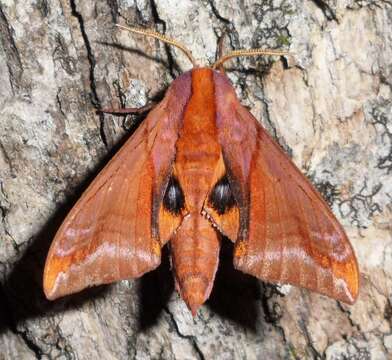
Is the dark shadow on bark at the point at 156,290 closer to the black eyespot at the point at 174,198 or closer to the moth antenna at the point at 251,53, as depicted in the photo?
the black eyespot at the point at 174,198

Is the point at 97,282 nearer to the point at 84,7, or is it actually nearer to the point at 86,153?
the point at 86,153

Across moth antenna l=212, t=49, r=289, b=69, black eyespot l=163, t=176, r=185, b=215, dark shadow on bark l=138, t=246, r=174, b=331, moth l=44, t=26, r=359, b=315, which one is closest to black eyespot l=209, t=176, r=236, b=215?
moth l=44, t=26, r=359, b=315

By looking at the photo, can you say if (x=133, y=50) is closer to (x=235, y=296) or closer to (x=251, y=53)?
(x=251, y=53)

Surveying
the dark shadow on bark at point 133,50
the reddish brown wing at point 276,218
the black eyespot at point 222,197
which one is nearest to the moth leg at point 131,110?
the dark shadow on bark at point 133,50

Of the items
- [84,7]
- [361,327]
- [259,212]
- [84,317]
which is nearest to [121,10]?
[84,7]

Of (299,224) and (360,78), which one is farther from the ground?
(360,78)

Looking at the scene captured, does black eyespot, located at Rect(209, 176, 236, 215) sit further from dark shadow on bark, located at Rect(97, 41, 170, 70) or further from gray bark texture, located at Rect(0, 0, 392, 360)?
dark shadow on bark, located at Rect(97, 41, 170, 70)

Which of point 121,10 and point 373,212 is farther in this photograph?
point 373,212

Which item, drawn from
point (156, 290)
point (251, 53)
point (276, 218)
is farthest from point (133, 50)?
point (156, 290)

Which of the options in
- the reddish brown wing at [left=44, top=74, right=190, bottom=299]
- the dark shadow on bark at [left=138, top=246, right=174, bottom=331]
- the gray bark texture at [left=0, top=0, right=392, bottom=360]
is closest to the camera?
the reddish brown wing at [left=44, top=74, right=190, bottom=299]
